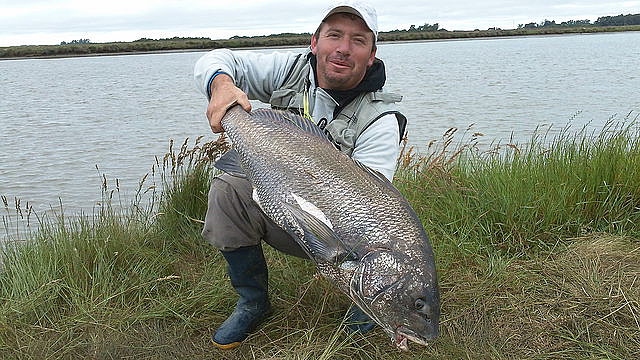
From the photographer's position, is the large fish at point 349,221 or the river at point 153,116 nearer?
the large fish at point 349,221

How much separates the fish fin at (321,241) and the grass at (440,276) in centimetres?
69

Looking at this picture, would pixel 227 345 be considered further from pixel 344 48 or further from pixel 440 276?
pixel 344 48

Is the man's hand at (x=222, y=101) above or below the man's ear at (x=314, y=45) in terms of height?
below

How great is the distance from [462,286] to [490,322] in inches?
14.2

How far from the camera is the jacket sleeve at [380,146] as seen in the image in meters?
3.13

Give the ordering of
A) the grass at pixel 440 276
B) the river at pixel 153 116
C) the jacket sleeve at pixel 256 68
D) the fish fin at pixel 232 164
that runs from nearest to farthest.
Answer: the fish fin at pixel 232 164, the grass at pixel 440 276, the jacket sleeve at pixel 256 68, the river at pixel 153 116

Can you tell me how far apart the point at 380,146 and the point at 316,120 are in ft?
1.69

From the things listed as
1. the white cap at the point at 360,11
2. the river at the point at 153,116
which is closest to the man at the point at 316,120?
the white cap at the point at 360,11

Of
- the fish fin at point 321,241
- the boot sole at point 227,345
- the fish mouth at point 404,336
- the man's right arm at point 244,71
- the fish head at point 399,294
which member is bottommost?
the boot sole at point 227,345

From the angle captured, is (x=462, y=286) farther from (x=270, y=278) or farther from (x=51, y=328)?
(x=51, y=328)

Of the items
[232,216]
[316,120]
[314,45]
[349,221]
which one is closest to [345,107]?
[316,120]

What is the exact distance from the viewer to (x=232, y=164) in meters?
3.14

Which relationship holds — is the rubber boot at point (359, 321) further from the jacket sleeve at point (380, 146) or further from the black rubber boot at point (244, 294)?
the jacket sleeve at point (380, 146)

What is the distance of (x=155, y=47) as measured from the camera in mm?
54031
